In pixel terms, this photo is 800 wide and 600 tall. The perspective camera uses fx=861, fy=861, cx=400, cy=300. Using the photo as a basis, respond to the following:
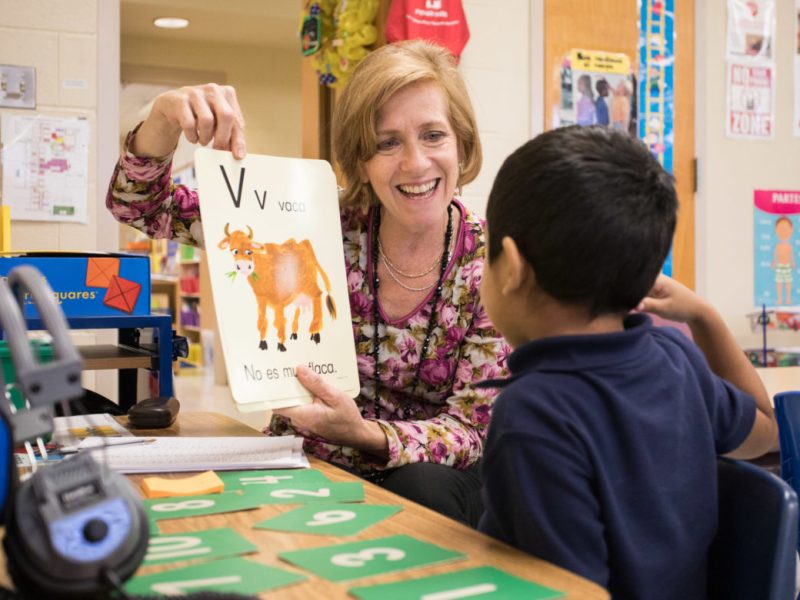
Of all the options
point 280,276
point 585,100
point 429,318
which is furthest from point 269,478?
point 585,100

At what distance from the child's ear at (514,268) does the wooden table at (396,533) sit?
25 centimetres

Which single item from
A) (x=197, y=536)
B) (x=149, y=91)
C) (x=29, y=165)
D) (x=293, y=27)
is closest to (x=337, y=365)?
(x=197, y=536)

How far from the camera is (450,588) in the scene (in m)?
0.68

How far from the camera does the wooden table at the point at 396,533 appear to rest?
27.0 inches

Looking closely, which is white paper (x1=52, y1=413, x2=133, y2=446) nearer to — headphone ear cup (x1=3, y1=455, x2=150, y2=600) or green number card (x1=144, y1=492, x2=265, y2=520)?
green number card (x1=144, y1=492, x2=265, y2=520)

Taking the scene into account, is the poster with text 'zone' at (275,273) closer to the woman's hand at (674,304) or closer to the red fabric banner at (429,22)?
the woman's hand at (674,304)

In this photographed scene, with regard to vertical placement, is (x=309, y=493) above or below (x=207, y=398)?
above

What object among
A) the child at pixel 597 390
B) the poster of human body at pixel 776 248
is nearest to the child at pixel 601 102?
the poster of human body at pixel 776 248

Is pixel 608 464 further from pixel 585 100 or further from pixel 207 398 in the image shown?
pixel 207 398

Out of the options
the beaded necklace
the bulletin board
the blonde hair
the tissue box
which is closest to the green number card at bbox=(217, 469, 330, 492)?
the beaded necklace

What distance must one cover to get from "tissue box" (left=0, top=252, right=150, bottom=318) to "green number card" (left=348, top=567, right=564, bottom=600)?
1.27 m

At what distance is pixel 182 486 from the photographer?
98 centimetres

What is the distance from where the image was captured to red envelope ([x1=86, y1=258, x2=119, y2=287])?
1.80 metres

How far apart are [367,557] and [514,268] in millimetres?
326
